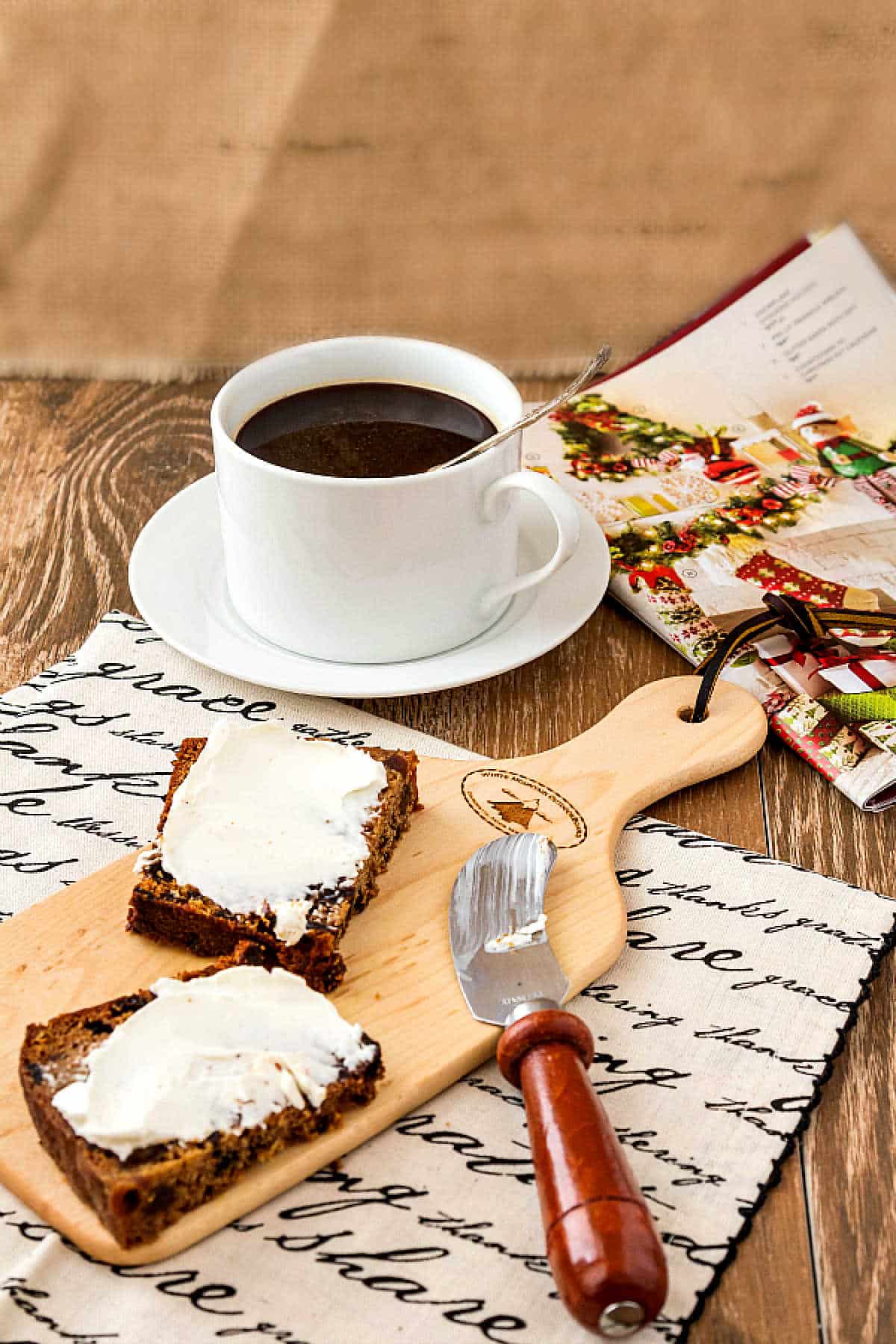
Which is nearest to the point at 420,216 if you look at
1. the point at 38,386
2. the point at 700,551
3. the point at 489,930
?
the point at 38,386

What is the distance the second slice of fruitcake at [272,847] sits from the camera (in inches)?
33.9

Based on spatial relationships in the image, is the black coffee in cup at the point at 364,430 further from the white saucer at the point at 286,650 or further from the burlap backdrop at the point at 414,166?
the burlap backdrop at the point at 414,166

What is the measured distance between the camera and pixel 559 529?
1174 mm

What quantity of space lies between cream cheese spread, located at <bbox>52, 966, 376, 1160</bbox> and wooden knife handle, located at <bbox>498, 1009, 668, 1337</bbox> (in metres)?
0.11

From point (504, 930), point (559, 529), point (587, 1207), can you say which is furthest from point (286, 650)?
point (587, 1207)

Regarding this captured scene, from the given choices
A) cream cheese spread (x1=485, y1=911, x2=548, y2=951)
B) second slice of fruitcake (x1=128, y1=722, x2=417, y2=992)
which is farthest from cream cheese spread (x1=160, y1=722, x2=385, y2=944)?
cream cheese spread (x1=485, y1=911, x2=548, y2=951)

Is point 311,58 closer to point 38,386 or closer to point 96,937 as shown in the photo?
point 38,386

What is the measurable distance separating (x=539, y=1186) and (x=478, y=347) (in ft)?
4.39

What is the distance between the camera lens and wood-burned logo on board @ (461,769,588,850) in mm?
998

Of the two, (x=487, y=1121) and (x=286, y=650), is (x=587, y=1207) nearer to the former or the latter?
(x=487, y=1121)

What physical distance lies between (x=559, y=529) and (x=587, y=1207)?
0.64m

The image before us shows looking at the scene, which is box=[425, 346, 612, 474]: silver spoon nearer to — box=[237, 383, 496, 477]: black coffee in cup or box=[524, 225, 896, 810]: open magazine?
box=[237, 383, 496, 477]: black coffee in cup

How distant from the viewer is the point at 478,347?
184cm

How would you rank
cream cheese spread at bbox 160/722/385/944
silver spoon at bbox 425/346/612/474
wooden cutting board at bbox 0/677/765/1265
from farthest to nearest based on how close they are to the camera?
silver spoon at bbox 425/346/612/474, cream cheese spread at bbox 160/722/385/944, wooden cutting board at bbox 0/677/765/1265
